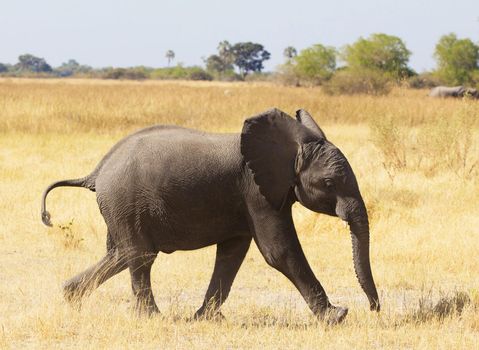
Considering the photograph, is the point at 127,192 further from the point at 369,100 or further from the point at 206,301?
the point at 369,100

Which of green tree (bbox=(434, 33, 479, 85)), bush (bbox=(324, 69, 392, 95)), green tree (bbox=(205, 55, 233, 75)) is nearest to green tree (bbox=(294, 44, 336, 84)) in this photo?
green tree (bbox=(434, 33, 479, 85))

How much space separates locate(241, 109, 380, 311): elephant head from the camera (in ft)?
20.4

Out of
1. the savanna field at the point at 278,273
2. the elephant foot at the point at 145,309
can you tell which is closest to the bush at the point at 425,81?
the savanna field at the point at 278,273

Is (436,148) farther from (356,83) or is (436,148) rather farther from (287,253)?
(356,83)

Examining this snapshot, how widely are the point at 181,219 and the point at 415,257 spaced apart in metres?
3.62

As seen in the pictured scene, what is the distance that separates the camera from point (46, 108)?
71.8 feet

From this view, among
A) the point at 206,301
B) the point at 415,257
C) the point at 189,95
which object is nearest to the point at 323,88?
the point at 189,95

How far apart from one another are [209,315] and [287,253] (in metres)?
0.76

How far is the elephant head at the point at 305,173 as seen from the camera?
20.4ft

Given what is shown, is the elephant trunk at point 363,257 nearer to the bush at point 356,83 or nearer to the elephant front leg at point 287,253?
the elephant front leg at point 287,253

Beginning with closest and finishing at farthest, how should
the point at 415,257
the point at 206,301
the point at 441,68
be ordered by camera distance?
the point at 206,301
the point at 415,257
the point at 441,68

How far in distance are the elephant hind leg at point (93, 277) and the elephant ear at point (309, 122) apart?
5.37ft

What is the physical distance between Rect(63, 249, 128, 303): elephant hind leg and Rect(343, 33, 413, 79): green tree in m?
42.9

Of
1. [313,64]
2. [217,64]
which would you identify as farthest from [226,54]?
[313,64]
